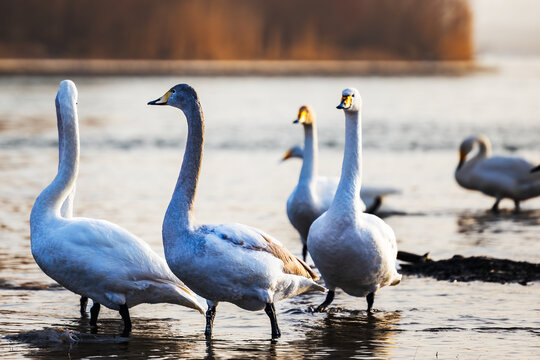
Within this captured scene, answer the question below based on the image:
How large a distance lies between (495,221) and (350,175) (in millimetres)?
4957

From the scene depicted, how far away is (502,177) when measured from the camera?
11945mm

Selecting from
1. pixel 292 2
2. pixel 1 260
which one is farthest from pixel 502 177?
pixel 292 2

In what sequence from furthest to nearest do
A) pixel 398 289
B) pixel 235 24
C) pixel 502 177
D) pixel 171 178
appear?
pixel 235 24
pixel 171 178
pixel 502 177
pixel 398 289

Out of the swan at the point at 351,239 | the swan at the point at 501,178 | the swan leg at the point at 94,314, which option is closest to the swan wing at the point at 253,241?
the swan at the point at 351,239

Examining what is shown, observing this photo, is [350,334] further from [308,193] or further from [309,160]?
[309,160]

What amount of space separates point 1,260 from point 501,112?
859 inches

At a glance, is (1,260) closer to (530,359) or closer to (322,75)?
(530,359)

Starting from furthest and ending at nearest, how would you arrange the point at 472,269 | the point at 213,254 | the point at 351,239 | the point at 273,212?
the point at 273,212, the point at 472,269, the point at 351,239, the point at 213,254

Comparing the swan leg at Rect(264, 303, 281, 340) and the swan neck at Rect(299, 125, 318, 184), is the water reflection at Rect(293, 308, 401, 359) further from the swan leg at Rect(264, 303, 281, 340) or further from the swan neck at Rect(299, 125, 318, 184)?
the swan neck at Rect(299, 125, 318, 184)

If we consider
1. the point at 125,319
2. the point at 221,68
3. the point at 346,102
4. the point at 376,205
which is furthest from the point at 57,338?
the point at 221,68

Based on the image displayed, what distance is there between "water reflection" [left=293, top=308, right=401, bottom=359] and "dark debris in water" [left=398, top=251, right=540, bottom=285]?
1232 millimetres

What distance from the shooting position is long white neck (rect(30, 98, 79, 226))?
610cm

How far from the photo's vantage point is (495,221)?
11.1m

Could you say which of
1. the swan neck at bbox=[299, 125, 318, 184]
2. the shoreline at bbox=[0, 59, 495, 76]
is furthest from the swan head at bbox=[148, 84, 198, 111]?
the shoreline at bbox=[0, 59, 495, 76]
